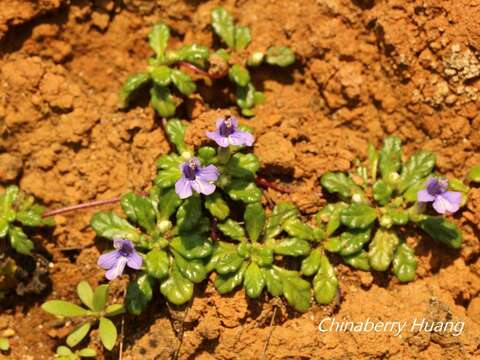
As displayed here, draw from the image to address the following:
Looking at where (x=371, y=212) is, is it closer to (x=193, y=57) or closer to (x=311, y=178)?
(x=311, y=178)

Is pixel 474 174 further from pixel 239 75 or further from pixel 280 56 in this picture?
pixel 239 75

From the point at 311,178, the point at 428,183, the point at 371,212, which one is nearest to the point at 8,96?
the point at 311,178

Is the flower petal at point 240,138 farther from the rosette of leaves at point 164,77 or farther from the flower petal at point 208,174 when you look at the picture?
the rosette of leaves at point 164,77

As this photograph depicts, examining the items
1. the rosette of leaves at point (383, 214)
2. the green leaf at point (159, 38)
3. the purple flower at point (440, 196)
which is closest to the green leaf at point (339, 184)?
the rosette of leaves at point (383, 214)

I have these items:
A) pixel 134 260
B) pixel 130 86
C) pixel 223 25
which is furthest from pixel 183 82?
pixel 134 260

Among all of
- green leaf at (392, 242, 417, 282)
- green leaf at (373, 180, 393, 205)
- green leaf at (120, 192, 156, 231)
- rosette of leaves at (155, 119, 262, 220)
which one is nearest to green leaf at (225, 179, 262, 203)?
rosette of leaves at (155, 119, 262, 220)

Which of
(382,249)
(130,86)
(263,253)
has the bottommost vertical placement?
(382,249)
